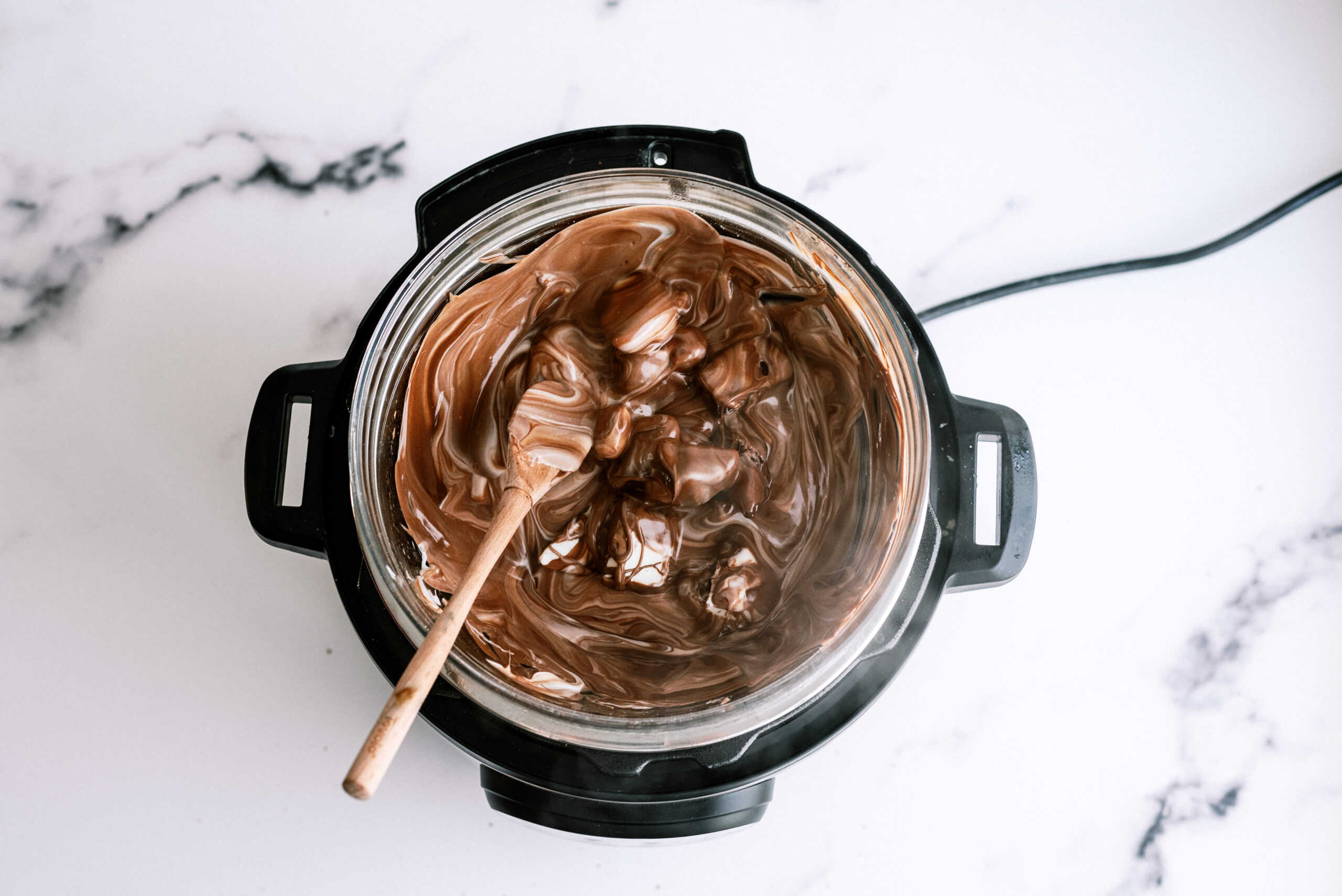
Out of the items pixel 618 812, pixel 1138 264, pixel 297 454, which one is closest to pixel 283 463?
pixel 297 454

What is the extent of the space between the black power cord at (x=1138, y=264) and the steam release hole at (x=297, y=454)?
598 mm

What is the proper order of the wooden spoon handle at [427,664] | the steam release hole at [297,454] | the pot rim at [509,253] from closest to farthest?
the wooden spoon handle at [427,664] < the pot rim at [509,253] < the steam release hole at [297,454]

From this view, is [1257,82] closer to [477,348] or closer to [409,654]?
[477,348]

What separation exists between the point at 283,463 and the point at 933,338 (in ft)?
2.01

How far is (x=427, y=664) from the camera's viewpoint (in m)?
0.54

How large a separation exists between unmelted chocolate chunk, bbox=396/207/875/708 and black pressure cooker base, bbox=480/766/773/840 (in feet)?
0.27

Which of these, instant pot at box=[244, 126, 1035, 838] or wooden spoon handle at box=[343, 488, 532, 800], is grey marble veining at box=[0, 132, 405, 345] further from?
wooden spoon handle at box=[343, 488, 532, 800]

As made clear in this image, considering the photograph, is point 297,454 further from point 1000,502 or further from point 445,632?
point 1000,502

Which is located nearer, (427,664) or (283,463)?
(427,664)

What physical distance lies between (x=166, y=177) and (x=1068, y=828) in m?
1.10

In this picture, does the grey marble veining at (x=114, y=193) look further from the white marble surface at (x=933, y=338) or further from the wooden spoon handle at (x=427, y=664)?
the wooden spoon handle at (x=427, y=664)

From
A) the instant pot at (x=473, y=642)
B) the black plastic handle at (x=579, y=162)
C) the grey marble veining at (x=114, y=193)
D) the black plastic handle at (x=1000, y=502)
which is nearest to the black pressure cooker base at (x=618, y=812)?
the instant pot at (x=473, y=642)

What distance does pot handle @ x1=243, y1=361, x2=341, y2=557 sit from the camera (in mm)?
692

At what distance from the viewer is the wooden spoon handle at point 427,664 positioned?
47cm
